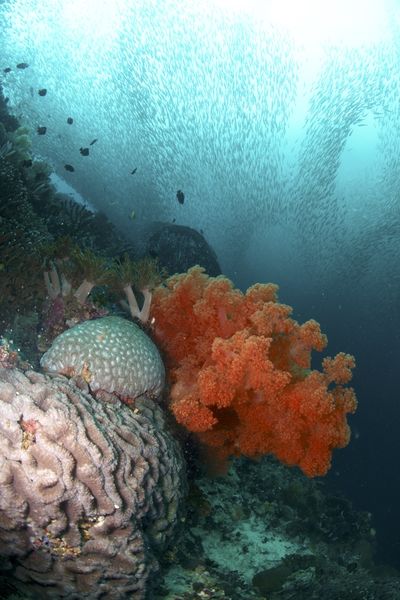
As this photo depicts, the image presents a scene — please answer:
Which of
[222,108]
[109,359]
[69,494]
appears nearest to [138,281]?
[109,359]

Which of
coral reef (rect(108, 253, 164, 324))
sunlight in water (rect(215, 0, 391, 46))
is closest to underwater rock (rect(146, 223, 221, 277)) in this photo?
coral reef (rect(108, 253, 164, 324))

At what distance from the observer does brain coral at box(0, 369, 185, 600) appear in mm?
2441

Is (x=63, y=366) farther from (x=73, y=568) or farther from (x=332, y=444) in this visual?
(x=332, y=444)

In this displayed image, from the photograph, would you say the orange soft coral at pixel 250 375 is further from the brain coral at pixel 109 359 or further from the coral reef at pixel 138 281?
the brain coral at pixel 109 359

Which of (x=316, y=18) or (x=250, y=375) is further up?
(x=316, y=18)

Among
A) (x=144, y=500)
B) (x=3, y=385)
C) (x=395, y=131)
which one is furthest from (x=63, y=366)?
(x=395, y=131)

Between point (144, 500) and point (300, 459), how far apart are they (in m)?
1.93

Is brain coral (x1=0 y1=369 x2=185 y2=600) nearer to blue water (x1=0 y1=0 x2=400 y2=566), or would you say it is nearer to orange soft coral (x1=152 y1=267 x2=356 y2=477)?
orange soft coral (x1=152 y1=267 x2=356 y2=477)

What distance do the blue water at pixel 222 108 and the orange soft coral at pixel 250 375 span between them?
51.3 ft

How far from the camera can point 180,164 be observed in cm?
2680

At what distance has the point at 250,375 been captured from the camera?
4.01m

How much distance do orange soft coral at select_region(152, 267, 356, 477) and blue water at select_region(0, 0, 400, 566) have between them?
1564 cm

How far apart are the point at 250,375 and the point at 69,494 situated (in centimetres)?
207

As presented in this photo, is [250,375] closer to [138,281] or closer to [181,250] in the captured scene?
[138,281]
